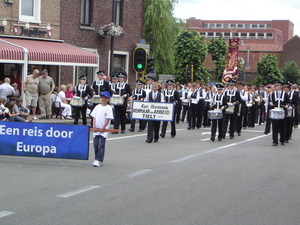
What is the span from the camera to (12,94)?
1892cm

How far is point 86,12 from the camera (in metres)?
28.2

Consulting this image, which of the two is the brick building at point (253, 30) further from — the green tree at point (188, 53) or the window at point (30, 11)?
the window at point (30, 11)

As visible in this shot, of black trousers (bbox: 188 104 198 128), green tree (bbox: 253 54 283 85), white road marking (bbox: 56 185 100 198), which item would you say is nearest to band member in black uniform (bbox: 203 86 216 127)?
black trousers (bbox: 188 104 198 128)

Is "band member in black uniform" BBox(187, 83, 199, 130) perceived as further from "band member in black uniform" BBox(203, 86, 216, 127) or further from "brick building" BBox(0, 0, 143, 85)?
"brick building" BBox(0, 0, 143, 85)

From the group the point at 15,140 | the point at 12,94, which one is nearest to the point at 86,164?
the point at 15,140

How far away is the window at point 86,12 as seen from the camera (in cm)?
2805

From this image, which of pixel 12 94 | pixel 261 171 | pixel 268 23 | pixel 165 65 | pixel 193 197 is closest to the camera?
pixel 193 197

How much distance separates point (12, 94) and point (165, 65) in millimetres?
37155

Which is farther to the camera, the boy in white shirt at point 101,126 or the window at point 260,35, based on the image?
the window at point 260,35

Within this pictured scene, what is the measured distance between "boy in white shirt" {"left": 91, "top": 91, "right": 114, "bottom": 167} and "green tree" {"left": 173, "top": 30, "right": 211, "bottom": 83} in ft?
157

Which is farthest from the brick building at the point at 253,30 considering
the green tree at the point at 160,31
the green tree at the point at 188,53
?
the green tree at the point at 160,31

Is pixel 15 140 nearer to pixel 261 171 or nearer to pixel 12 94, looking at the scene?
pixel 261 171

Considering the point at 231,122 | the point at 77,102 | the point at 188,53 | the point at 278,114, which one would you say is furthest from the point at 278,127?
the point at 188,53

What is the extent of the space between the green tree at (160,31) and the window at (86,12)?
22217 millimetres
